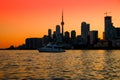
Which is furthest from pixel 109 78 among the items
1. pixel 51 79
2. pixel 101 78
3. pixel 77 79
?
pixel 51 79

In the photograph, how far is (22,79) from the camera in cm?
5806

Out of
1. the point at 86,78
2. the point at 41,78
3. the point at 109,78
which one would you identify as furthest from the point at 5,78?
the point at 109,78

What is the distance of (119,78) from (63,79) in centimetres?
955

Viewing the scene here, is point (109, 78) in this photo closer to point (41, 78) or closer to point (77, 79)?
point (77, 79)

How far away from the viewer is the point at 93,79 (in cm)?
5831

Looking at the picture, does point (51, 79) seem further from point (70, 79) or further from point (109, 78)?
point (109, 78)

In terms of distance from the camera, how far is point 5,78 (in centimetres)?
5953

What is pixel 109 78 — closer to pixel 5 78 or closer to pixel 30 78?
pixel 30 78

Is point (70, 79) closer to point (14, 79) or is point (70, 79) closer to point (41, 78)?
point (41, 78)

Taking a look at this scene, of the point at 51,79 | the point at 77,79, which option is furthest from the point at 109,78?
the point at 51,79

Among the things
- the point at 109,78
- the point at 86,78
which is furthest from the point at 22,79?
the point at 109,78

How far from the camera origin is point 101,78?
6016cm

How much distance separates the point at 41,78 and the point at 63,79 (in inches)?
154

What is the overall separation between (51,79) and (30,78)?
Answer: 3710 mm
